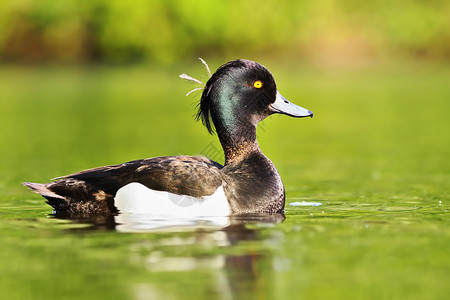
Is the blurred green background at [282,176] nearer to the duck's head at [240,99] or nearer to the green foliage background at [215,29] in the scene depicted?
the duck's head at [240,99]

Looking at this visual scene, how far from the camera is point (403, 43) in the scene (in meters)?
58.9

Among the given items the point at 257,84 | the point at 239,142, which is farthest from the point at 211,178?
the point at 257,84

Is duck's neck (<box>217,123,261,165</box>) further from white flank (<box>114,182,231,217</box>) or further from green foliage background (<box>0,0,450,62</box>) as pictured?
green foliage background (<box>0,0,450,62</box>)

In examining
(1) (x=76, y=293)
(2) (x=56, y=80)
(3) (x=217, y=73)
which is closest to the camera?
(1) (x=76, y=293)

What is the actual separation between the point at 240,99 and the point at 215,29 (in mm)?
52095

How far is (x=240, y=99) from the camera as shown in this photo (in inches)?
360

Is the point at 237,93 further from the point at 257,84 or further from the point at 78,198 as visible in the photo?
the point at 78,198

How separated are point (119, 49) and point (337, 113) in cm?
3592

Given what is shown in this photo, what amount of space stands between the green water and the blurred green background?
0.07ft

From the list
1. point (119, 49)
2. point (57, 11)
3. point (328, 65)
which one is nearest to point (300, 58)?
point (328, 65)

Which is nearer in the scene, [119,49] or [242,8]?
[119,49]

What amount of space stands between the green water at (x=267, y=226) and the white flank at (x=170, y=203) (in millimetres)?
316

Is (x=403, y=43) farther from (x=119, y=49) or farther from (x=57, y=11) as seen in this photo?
(x=57, y=11)

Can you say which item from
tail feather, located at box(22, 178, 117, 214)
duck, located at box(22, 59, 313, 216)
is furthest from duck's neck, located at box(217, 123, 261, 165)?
tail feather, located at box(22, 178, 117, 214)
